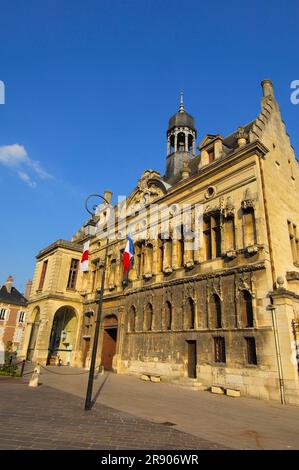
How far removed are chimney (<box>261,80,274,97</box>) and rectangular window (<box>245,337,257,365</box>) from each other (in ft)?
50.7

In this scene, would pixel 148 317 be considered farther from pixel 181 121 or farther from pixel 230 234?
pixel 181 121

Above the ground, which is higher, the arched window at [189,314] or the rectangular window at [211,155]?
the rectangular window at [211,155]

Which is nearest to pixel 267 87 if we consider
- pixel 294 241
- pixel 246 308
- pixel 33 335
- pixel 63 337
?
pixel 294 241

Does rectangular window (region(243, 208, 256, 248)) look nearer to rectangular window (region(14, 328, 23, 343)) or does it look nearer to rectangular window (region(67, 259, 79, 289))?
rectangular window (region(67, 259, 79, 289))

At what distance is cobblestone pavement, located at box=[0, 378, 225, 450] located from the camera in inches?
205

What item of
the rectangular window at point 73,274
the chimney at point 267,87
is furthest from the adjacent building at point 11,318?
the chimney at point 267,87

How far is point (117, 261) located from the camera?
24.4 meters

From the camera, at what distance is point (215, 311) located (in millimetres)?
14867

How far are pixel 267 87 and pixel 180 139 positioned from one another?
910 centimetres

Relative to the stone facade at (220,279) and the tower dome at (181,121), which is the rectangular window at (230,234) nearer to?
the stone facade at (220,279)

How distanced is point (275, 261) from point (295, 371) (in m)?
4.60

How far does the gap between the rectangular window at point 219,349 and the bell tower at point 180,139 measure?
15402mm

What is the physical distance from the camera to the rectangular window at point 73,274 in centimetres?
2804
